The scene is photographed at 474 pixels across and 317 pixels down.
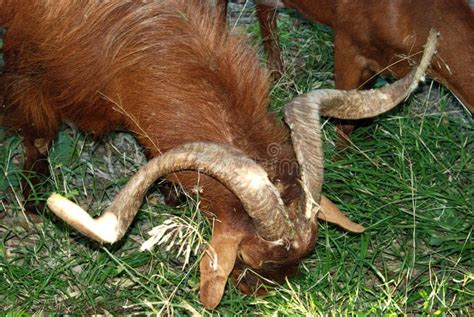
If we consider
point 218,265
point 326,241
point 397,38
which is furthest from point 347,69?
point 218,265

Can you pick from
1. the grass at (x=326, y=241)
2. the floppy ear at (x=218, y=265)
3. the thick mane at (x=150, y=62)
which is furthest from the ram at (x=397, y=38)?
the floppy ear at (x=218, y=265)

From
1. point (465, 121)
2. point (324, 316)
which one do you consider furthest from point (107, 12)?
point (465, 121)

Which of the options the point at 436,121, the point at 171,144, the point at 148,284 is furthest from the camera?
the point at 436,121

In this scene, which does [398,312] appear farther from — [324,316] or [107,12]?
[107,12]

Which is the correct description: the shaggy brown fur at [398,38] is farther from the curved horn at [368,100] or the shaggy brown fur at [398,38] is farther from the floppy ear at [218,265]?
the floppy ear at [218,265]

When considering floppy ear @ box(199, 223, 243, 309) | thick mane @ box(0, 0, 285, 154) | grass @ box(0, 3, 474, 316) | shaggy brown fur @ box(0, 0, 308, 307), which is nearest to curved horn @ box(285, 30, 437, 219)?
shaggy brown fur @ box(0, 0, 308, 307)

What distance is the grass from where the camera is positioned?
469 centimetres

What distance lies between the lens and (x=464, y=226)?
5.31 metres

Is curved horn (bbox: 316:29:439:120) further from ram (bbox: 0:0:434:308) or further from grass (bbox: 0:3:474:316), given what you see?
grass (bbox: 0:3:474:316)

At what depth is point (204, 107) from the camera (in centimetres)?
427

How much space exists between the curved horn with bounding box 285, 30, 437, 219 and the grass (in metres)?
0.63

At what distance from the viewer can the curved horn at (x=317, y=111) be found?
3.99 meters

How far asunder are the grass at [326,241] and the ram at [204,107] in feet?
0.87

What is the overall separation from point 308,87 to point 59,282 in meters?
2.72
